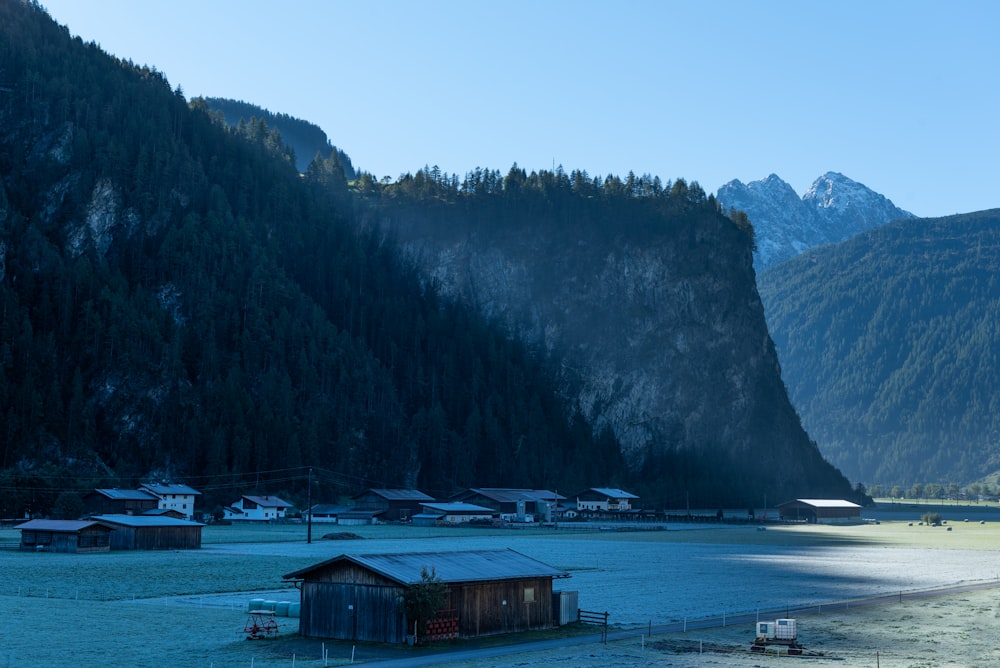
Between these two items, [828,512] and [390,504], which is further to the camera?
[828,512]

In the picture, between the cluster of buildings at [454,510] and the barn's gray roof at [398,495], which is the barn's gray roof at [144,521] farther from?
the barn's gray roof at [398,495]

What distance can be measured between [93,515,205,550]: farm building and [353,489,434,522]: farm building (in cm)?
6964

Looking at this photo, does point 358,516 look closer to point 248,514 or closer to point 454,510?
point 454,510

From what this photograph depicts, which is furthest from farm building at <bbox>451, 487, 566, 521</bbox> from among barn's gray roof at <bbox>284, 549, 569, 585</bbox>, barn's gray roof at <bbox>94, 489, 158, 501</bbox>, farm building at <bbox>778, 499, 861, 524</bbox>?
barn's gray roof at <bbox>284, 549, 569, 585</bbox>

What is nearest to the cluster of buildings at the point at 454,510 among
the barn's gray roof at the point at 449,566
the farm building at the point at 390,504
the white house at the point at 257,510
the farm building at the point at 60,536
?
the farm building at the point at 390,504

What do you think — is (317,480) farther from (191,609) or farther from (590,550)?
(191,609)

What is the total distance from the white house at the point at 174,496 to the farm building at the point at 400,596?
345 ft

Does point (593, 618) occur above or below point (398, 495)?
below

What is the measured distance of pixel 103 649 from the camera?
44562 mm

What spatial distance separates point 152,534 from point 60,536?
850 cm

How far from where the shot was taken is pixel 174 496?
6078 inches

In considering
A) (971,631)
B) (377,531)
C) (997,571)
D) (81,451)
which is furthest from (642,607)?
(81,451)

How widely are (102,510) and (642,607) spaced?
98.1m

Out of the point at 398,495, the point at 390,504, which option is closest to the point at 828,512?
the point at 398,495
